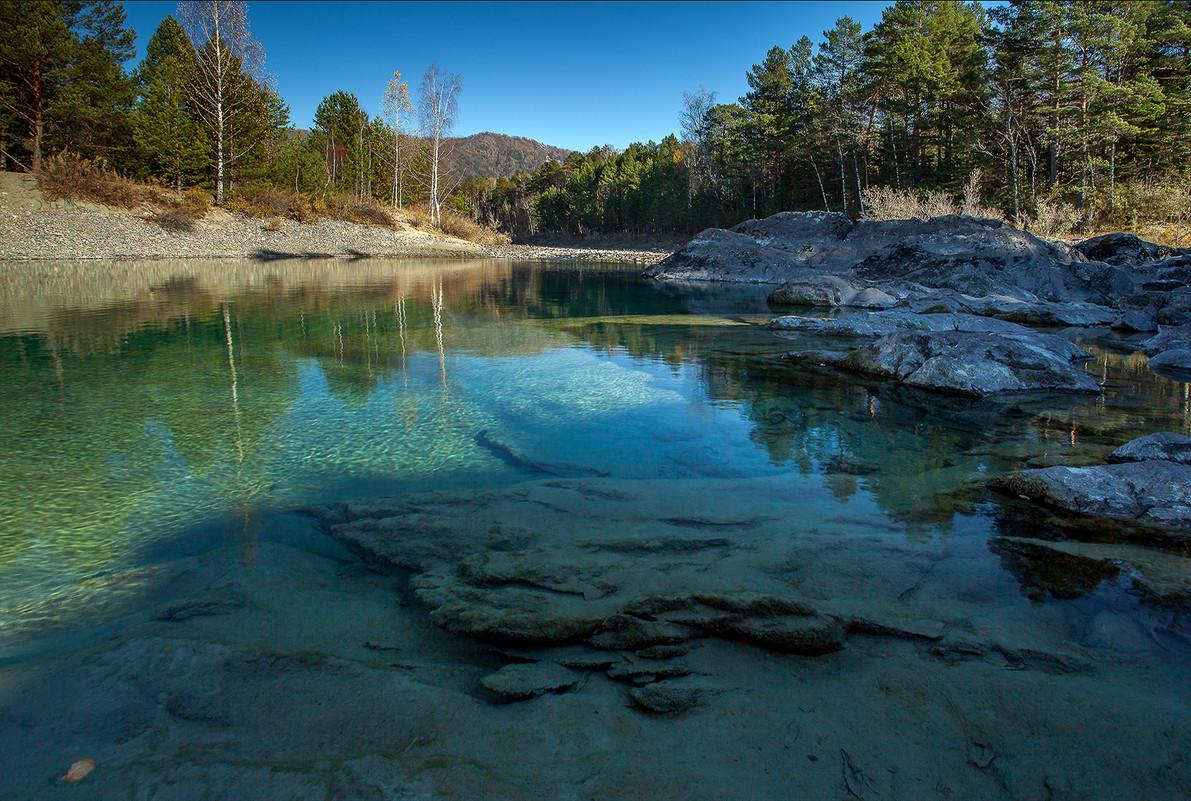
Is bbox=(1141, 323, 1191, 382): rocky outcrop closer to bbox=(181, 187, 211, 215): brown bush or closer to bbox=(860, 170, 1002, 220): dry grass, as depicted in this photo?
bbox=(860, 170, 1002, 220): dry grass

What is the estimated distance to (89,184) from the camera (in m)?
28.0

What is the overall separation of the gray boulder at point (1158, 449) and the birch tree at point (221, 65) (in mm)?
38353

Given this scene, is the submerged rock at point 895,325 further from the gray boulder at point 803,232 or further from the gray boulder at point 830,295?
the gray boulder at point 803,232

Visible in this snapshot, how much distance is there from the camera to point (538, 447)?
516 cm

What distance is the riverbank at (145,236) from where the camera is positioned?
984 inches

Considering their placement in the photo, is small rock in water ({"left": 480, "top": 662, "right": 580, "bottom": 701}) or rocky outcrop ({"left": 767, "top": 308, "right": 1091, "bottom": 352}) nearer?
small rock in water ({"left": 480, "top": 662, "right": 580, "bottom": 701})

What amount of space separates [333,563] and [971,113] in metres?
41.2

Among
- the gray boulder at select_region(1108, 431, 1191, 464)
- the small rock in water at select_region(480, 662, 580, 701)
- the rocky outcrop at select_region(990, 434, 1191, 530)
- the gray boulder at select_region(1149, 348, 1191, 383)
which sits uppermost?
the gray boulder at select_region(1149, 348, 1191, 383)

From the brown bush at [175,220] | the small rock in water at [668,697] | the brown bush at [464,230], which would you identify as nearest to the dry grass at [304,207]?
the brown bush at [175,220]

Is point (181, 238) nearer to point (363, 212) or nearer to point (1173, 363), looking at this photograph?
point (363, 212)

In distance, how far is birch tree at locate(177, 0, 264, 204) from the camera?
31.2m

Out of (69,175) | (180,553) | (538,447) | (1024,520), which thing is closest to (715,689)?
(1024,520)

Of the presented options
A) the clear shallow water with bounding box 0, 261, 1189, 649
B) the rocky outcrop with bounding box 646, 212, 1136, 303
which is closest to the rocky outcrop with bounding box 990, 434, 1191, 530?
the clear shallow water with bounding box 0, 261, 1189, 649

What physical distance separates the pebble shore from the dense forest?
3714 mm
